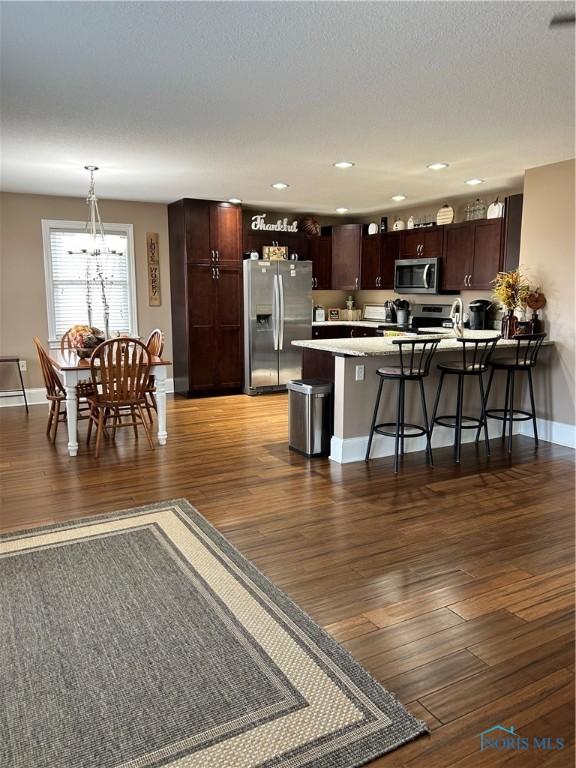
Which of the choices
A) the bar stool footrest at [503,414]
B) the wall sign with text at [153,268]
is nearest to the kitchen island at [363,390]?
the bar stool footrest at [503,414]

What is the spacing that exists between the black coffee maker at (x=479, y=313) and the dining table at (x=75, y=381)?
140 inches

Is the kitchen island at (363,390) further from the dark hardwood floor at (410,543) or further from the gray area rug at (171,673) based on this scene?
the gray area rug at (171,673)

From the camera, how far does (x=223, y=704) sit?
1868 millimetres

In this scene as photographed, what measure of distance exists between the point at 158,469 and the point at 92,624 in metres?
2.07

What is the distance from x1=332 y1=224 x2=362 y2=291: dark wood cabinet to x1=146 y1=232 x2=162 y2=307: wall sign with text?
2.61 metres

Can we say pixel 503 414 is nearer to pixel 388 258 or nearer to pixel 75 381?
pixel 388 258

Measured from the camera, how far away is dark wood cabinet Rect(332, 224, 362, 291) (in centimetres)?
807

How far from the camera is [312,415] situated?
15.1ft

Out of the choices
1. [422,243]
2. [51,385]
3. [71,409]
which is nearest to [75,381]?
[71,409]

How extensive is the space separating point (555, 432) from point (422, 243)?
3.06 metres

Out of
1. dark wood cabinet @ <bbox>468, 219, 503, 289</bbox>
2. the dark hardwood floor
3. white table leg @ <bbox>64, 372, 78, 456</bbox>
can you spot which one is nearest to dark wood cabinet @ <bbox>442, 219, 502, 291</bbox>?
dark wood cabinet @ <bbox>468, 219, 503, 289</bbox>

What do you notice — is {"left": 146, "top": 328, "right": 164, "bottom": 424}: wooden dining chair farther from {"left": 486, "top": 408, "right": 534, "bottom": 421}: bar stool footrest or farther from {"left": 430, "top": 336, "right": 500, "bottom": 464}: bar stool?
{"left": 486, "top": 408, "right": 534, "bottom": 421}: bar stool footrest

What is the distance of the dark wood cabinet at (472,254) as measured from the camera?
6.11 m

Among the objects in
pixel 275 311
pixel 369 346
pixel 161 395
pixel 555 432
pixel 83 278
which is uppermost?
pixel 83 278
